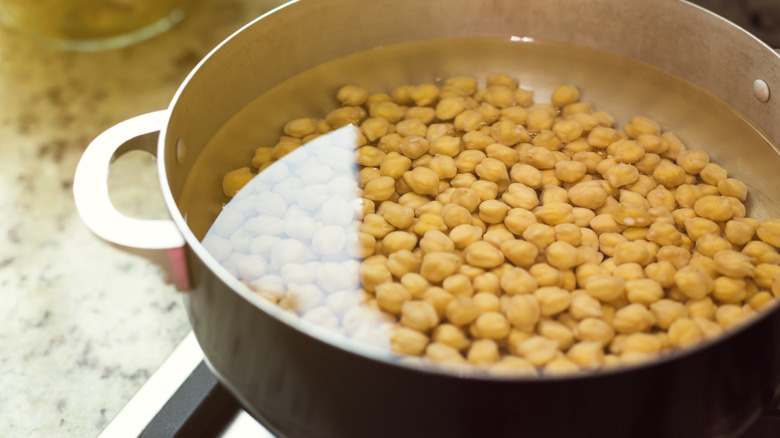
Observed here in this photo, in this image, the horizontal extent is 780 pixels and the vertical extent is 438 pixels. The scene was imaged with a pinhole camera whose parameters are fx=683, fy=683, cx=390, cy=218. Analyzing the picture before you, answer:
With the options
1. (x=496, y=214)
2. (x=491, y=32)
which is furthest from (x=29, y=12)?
(x=496, y=214)

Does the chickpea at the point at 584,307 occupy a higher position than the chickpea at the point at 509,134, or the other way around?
the chickpea at the point at 509,134

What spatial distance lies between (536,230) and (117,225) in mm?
370

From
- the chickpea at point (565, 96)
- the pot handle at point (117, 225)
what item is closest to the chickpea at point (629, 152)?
the chickpea at point (565, 96)

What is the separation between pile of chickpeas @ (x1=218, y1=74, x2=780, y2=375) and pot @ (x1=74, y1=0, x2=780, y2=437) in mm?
52

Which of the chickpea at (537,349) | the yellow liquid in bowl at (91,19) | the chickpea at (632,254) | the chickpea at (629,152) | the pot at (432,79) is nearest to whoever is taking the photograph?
the pot at (432,79)

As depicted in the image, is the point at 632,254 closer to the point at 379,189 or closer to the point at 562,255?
the point at 562,255

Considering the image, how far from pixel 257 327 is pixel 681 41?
23.9 inches

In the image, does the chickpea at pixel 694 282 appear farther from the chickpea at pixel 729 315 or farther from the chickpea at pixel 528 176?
the chickpea at pixel 528 176

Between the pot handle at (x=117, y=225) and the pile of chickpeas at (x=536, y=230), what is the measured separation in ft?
0.54

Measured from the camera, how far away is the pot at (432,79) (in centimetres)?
43

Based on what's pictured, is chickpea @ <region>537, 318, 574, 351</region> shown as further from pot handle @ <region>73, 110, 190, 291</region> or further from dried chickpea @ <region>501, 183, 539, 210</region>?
pot handle @ <region>73, 110, 190, 291</region>

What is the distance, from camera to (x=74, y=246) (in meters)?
0.96

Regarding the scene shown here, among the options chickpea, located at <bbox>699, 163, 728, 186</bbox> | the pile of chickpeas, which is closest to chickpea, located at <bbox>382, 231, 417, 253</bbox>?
the pile of chickpeas

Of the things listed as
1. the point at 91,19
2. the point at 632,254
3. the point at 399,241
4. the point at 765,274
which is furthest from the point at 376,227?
the point at 91,19
